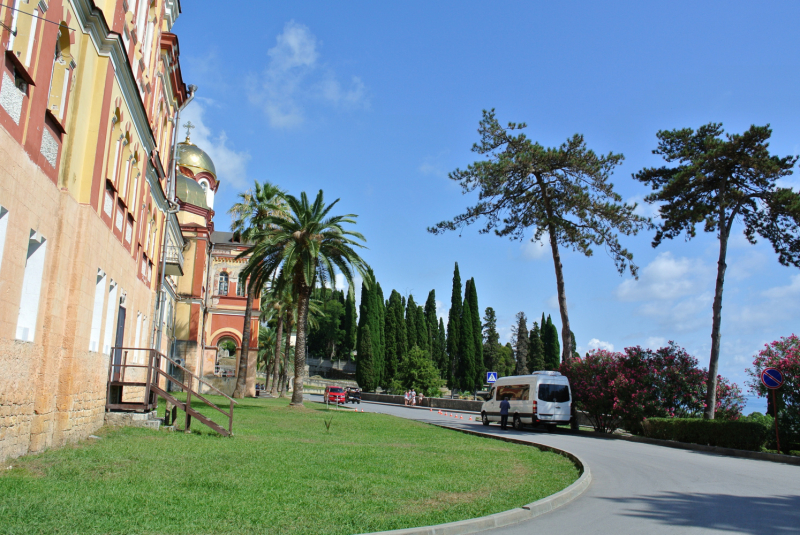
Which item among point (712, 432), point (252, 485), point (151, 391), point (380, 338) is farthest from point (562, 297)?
point (380, 338)

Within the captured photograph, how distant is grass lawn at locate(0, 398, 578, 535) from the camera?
5.96 meters

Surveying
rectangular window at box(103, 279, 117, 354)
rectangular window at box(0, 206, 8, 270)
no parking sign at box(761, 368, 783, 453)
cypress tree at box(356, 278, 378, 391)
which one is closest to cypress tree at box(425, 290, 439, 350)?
cypress tree at box(356, 278, 378, 391)

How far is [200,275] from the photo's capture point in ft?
137

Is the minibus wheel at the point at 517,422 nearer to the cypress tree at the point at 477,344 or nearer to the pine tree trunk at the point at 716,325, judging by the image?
the pine tree trunk at the point at 716,325

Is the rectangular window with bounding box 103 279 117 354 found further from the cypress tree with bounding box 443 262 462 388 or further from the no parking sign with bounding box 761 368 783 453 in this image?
the cypress tree with bounding box 443 262 462 388

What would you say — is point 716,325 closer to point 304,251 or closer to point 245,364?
point 304,251

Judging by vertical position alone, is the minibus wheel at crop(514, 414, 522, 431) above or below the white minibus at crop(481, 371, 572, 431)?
below

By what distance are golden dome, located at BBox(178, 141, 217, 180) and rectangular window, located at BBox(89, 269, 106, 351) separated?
3644 cm

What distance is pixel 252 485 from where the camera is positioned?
814cm

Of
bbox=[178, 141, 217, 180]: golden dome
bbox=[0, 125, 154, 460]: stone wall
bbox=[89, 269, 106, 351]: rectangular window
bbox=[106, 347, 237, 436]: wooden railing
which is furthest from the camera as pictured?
bbox=[178, 141, 217, 180]: golden dome

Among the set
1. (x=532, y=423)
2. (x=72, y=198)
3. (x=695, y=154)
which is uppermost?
(x=695, y=154)

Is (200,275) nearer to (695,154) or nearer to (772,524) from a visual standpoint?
(695,154)

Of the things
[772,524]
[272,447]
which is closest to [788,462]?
[772,524]

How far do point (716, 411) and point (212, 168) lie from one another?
4073 centimetres
